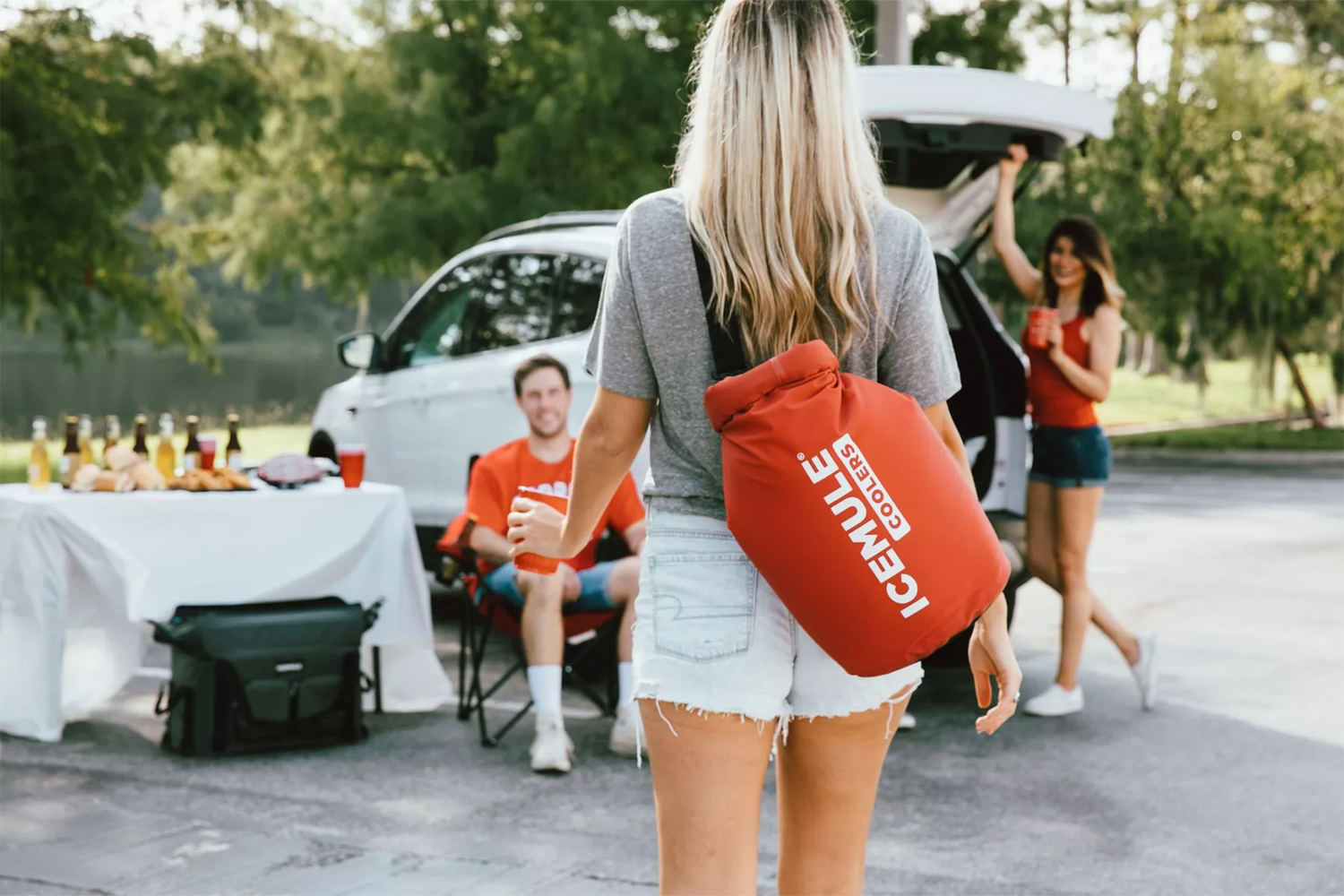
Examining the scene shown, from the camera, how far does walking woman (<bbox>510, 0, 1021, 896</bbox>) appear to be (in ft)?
6.78

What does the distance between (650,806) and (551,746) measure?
1.72 ft

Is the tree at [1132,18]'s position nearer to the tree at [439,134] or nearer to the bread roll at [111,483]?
the tree at [439,134]

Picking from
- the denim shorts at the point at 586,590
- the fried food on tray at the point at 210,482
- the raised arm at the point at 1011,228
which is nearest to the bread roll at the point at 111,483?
the fried food on tray at the point at 210,482

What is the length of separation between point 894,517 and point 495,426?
211 inches

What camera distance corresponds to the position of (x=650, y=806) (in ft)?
15.9

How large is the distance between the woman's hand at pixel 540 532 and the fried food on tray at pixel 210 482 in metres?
3.75

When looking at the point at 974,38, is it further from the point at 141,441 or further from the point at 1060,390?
the point at 141,441

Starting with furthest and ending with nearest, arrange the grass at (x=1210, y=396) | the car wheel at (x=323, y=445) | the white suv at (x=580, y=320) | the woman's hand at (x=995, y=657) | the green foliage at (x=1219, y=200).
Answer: the grass at (x=1210, y=396) → the green foliage at (x=1219, y=200) → the car wheel at (x=323, y=445) → the white suv at (x=580, y=320) → the woman's hand at (x=995, y=657)

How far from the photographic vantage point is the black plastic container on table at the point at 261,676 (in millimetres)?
5344

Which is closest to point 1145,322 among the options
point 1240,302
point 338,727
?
point 1240,302

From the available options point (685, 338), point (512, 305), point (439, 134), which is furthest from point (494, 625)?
point (439, 134)

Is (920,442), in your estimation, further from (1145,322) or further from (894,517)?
(1145,322)

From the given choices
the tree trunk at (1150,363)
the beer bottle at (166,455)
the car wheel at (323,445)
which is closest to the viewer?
the beer bottle at (166,455)

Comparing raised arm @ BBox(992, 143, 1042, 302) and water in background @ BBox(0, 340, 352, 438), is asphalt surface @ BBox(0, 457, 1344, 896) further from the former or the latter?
water in background @ BBox(0, 340, 352, 438)
